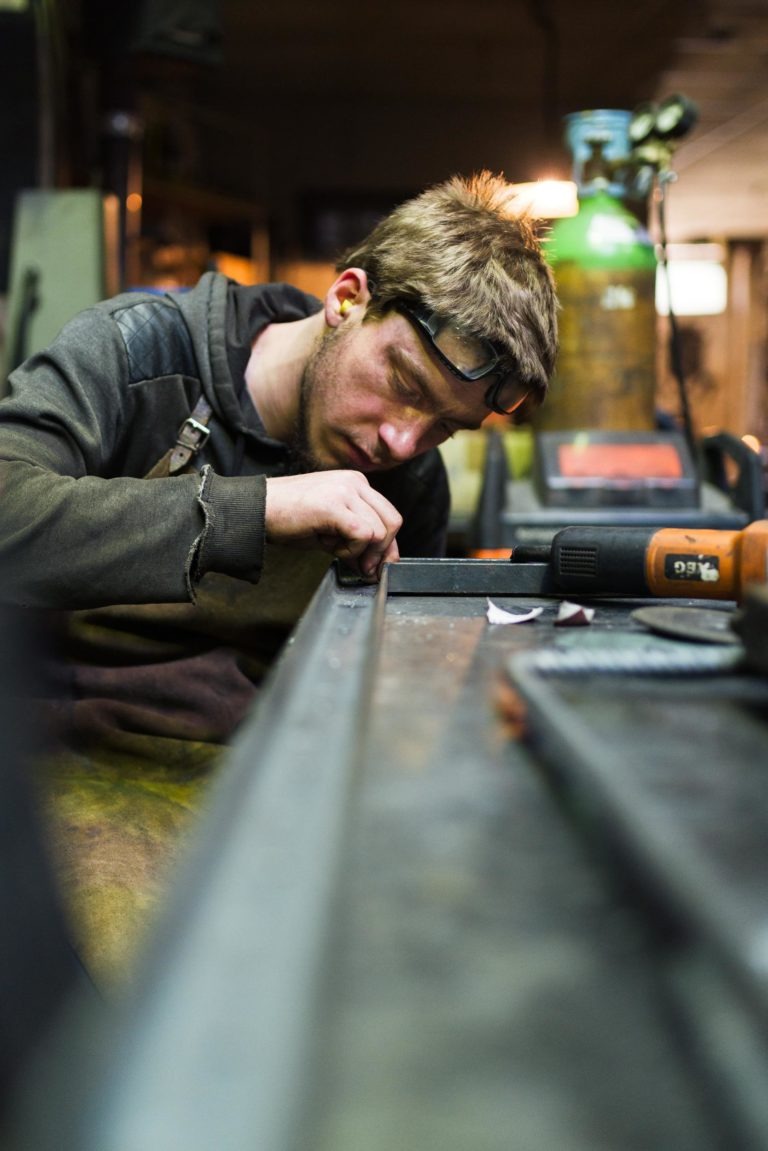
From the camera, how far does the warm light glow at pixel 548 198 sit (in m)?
1.65

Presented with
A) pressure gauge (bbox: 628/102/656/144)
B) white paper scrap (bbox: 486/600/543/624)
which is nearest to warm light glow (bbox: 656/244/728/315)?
pressure gauge (bbox: 628/102/656/144)

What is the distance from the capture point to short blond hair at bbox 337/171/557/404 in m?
1.41

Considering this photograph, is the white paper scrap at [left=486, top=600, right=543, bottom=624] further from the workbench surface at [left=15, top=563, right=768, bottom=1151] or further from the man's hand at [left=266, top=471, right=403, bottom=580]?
the workbench surface at [left=15, top=563, right=768, bottom=1151]

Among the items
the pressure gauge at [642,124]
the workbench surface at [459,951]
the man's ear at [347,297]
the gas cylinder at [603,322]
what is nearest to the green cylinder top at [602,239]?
the gas cylinder at [603,322]

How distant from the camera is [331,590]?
1.12 m

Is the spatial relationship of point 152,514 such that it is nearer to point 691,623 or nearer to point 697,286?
point 691,623

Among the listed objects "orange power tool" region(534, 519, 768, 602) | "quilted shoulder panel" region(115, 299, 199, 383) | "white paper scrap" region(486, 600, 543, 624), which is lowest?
"white paper scrap" region(486, 600, 543, 624)

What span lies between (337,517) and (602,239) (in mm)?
1666

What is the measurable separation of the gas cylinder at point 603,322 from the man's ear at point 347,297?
1.08m

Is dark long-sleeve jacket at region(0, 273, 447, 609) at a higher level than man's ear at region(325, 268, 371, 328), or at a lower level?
lower

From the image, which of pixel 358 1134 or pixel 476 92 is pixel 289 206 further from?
pixel 358 1134

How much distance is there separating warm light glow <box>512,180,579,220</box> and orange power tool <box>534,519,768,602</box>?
70cm

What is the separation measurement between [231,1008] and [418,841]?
14 cm

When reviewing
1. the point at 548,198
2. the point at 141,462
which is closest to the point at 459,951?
the point at 141,462
